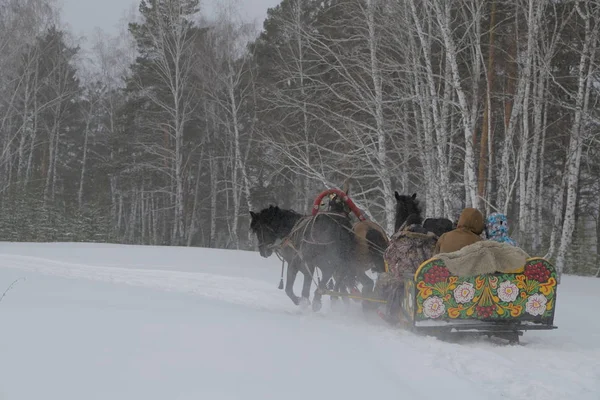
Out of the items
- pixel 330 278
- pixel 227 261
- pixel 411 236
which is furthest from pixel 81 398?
pixel 227 261

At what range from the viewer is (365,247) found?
8.22m

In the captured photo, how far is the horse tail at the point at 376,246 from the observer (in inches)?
323

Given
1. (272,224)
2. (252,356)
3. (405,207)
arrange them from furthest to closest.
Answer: (272,224) < (405,207) < (252,356)

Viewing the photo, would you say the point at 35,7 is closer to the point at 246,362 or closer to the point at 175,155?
the point at 175,155

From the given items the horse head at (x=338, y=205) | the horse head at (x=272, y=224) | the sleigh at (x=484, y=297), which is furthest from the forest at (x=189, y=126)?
the sleigh at (x=484, y=297)

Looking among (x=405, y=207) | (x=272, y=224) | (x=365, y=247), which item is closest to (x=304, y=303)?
(x=365, y=247)

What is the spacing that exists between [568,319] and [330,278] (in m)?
3.27

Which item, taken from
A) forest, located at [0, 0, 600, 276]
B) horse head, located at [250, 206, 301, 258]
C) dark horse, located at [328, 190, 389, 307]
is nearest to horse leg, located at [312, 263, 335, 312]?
dark horse, located at [328, 190, 389, 307]

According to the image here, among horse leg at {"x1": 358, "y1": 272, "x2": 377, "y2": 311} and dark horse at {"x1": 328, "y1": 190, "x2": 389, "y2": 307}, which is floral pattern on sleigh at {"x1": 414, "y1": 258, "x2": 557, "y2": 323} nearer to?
horse leg at {"x1": 358, "y1": 272, "x2": 377, "y2": 311}

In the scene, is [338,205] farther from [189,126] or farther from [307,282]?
[189,126]

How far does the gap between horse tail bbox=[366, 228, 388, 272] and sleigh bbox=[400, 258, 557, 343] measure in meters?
2.37

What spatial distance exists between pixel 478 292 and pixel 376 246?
2.50 meters

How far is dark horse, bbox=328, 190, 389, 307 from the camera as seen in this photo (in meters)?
Result: 8.17

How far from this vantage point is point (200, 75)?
25.6 metres
